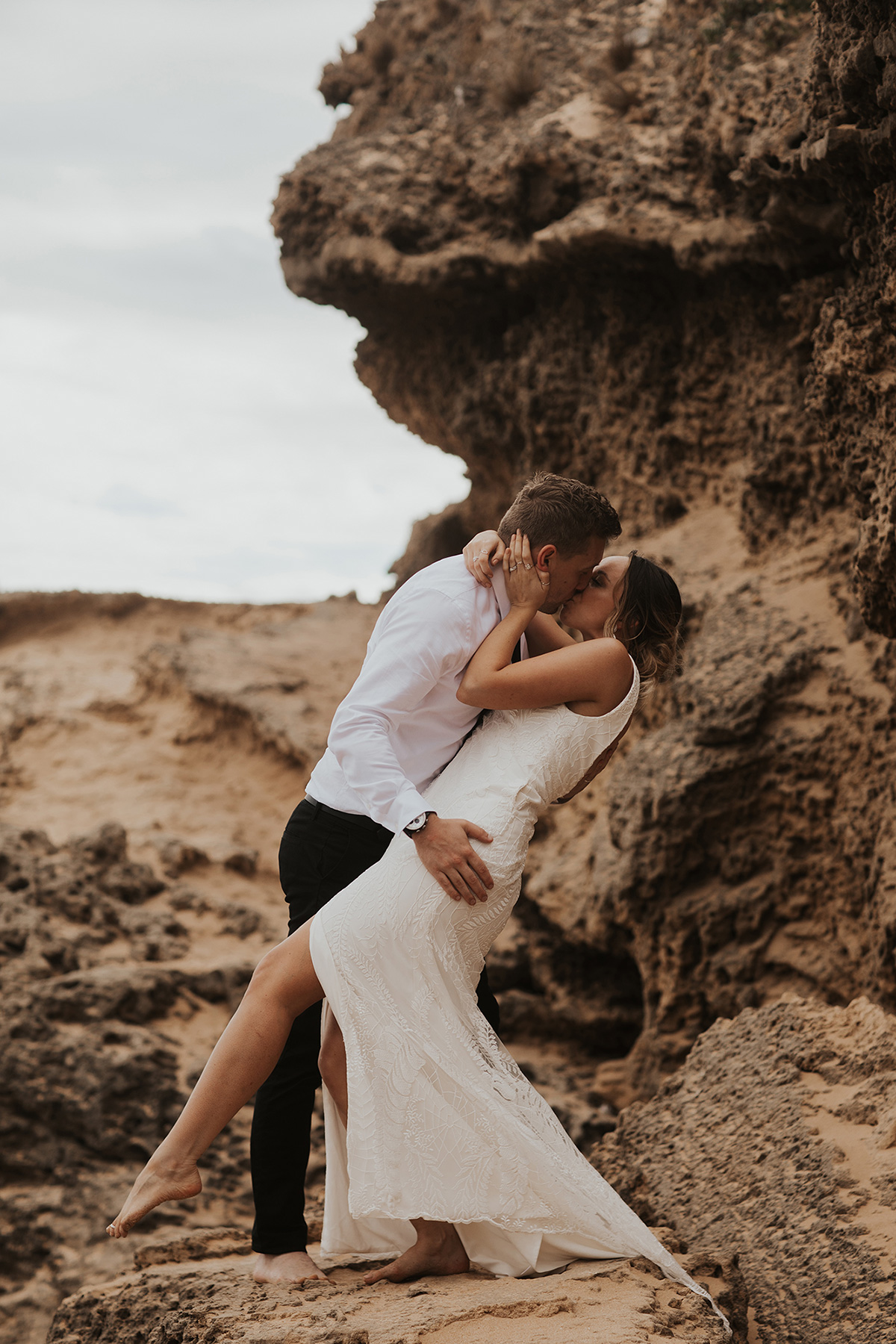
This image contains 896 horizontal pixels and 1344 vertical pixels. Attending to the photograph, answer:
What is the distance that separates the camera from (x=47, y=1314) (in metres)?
4.43

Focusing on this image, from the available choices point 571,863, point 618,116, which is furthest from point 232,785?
point 618,116

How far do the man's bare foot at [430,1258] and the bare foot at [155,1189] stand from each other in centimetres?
57

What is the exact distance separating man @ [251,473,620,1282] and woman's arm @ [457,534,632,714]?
0.24 ft

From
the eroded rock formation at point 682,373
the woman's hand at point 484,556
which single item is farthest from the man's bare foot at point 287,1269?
the eroded rock formation at point 682,373

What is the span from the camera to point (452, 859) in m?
2.66

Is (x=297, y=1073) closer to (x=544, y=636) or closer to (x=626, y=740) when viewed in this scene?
(x=544, y=636)

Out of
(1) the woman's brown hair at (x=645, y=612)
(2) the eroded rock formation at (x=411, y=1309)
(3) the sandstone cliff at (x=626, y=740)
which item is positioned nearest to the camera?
(2) the eroded rock formation at (x=411, y=1309)

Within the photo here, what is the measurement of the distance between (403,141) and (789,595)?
4.65m

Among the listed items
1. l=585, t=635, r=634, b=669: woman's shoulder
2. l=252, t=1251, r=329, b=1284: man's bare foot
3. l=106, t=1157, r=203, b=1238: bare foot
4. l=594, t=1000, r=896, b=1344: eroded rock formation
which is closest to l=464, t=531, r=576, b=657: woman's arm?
l=585, t=635, r=634, b=669: woman's shoulder

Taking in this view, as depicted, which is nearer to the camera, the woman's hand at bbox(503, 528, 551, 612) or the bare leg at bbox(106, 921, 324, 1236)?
the bare leg at bbox(106, 921, 324, 1236)

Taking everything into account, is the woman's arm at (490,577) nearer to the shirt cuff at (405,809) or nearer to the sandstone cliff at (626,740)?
the shirt cuff at (405,809)

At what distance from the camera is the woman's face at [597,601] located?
10.3ft

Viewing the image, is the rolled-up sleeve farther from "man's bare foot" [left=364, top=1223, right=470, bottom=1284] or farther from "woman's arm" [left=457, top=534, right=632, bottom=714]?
"man's bare foot" [left=364, top=1223, right=470, bottom=1284]

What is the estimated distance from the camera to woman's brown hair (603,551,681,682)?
10.0 feet
